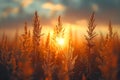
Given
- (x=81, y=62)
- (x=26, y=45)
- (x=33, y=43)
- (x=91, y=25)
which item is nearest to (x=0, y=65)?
(x=33, y=43)

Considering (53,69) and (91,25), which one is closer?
(53,69)

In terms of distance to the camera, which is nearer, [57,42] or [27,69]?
[27,69]

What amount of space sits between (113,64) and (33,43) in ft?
67.9

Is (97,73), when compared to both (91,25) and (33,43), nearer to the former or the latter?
(91,25)

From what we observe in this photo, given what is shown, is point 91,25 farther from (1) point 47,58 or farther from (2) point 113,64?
(2) point 113,64

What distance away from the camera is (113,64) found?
20625 millimetres

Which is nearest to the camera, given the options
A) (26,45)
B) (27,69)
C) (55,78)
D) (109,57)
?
(27,69)

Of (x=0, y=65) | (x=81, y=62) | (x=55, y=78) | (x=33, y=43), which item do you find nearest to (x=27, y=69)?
(x=55, y=78)

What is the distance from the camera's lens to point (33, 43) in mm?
39812

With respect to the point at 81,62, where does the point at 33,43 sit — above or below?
above


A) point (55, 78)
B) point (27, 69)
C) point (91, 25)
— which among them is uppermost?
point (91, 25)

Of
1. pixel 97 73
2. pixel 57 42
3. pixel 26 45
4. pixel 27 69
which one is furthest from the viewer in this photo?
pixel 57 42

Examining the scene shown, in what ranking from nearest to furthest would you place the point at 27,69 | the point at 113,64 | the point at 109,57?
1. the point at 27,69
2. the point at 113,64
3. the point at 109,57

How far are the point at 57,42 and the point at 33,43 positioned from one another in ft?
13.3
